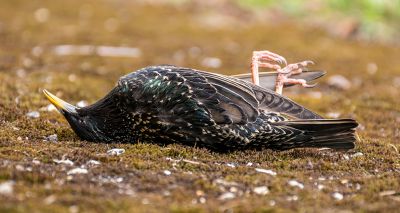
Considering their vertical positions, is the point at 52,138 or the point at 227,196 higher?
the point at 52,138

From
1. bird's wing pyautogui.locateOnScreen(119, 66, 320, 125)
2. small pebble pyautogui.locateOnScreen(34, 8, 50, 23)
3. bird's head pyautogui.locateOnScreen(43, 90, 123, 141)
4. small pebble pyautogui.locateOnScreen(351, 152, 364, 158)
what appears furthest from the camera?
small pebble pyautogui.locateOnScreen(34, 8, 50, 23)

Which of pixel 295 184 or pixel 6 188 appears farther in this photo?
pixel 295 184

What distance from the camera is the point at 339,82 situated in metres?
10.5

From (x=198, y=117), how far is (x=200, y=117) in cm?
2

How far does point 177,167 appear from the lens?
5336 mm

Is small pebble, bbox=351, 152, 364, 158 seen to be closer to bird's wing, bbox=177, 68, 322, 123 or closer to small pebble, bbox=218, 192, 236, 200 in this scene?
bird's wing, bbox=177, 68, 322, 123

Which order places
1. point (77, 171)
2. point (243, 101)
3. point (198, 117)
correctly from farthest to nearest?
point (243, 101) → point (198, 117) → point (77, 171)

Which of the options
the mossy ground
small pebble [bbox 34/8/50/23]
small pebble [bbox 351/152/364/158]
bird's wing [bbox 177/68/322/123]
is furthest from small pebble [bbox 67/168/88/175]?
small pebble [bbox 34/8/50/23]

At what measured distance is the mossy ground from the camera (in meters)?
4.52

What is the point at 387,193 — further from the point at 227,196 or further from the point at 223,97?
the point at 223,97

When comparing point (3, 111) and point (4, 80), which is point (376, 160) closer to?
point (3, 111)

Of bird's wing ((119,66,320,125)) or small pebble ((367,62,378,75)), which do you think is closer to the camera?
bird's wing ((119,66,320,125))

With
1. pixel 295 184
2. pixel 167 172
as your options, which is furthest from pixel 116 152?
pixel 295 184

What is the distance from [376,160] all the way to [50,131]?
120 inches
